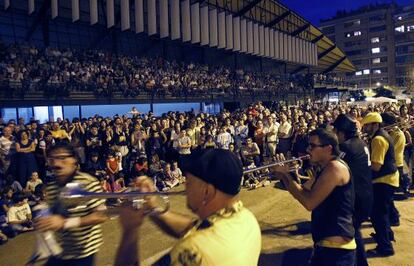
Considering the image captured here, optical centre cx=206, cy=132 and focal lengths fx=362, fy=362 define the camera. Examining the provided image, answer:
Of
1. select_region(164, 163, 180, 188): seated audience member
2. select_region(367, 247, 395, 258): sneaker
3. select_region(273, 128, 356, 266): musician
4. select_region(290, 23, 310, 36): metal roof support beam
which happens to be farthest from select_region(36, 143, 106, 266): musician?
select_region(290, 23, 310, 36): metal roof support beam

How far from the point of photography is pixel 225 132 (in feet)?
37.1

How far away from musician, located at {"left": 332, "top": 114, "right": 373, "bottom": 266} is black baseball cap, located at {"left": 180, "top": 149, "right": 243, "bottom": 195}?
2.82 meters

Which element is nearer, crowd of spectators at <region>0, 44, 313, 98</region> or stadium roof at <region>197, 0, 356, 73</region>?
crowd of spectators at <region>0, 44, 313, 98</region>

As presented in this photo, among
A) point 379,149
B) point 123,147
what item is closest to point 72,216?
point 379,149

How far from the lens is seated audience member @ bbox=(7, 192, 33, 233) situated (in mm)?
6855

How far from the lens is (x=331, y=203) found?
124 inches

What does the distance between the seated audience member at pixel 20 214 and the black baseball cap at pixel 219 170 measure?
21.1 ft

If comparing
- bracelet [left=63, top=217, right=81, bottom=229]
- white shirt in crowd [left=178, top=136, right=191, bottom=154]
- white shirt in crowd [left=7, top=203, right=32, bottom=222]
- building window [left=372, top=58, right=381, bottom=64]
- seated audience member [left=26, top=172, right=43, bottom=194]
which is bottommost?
white shirt in crowd [left=7, top=203, right=32, bottom=222]

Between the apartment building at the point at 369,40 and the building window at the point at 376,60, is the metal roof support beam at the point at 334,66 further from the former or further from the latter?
the building window at the point at 376,60

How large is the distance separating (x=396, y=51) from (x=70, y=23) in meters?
79.6

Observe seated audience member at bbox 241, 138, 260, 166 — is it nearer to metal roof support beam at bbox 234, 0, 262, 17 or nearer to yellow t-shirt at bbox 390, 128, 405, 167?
yellow t-shirt at bbox 390, 128, 405, 167

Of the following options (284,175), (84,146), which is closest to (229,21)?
(84,146)

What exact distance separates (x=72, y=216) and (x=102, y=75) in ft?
48.0

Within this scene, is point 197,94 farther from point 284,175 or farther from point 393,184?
point 284,175
